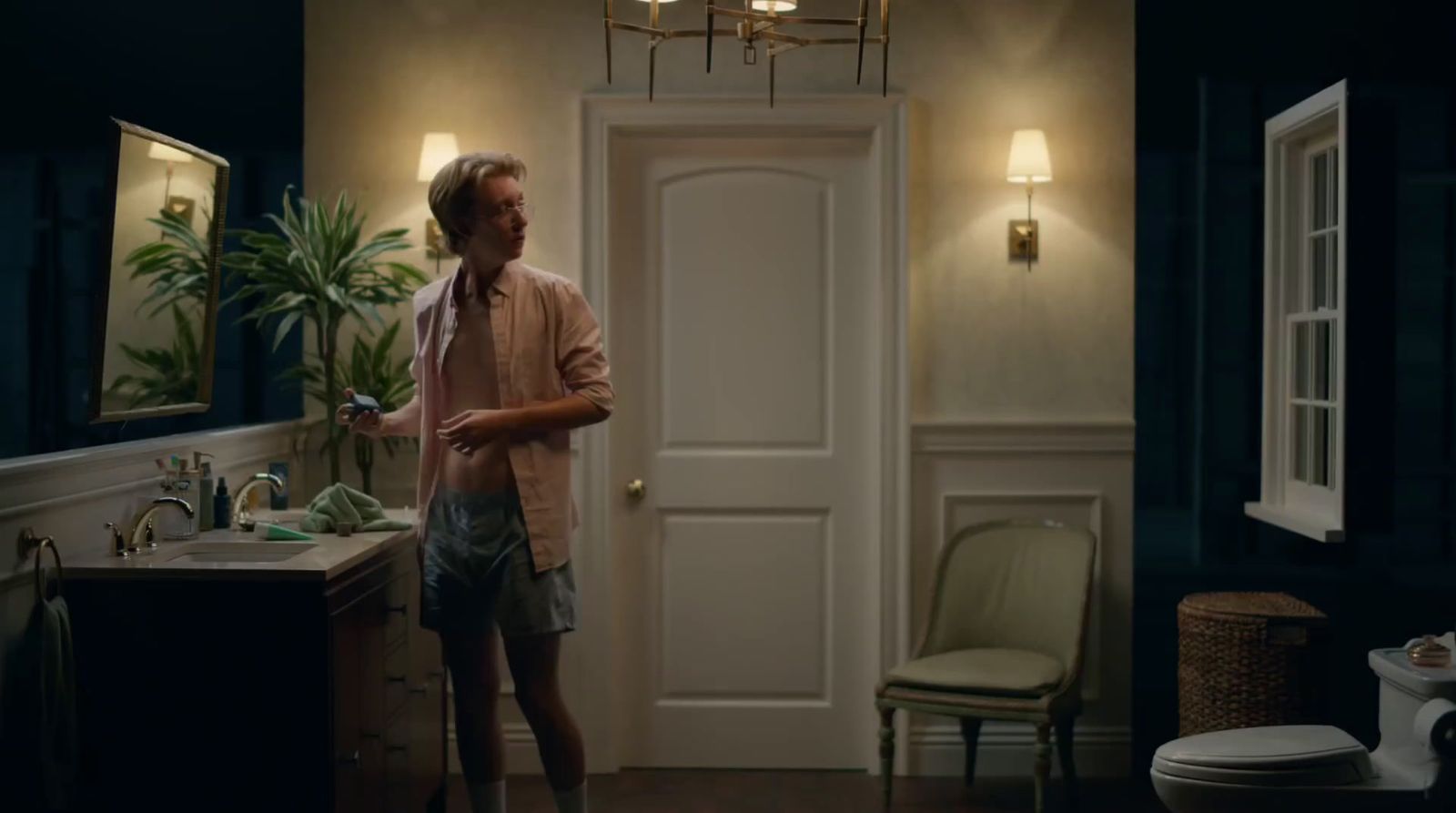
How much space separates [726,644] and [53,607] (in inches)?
100

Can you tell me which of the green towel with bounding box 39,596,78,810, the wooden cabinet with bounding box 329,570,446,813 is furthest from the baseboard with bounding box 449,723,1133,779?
the green towel with bounding box 39,596,78,810

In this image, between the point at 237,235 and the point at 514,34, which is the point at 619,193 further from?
the point at 237,235

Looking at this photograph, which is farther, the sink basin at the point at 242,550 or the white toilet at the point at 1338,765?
the sink basin at the point at 242,550

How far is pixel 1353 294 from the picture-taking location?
408 centimetres

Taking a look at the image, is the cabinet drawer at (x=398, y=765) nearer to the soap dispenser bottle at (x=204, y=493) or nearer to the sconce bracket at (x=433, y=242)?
the soap dispenser bottle at (x=204, y=493)

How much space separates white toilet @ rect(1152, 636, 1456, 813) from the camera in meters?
3.14

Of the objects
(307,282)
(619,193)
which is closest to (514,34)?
(619,193)

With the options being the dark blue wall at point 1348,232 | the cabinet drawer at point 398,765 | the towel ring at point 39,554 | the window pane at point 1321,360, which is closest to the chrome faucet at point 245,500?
the cabinet drawer at point 398,765

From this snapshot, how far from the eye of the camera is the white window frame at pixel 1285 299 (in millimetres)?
4445

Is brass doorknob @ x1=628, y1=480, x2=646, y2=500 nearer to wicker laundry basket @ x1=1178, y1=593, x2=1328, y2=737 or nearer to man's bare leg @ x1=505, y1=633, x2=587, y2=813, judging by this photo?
man's bare leg @ x1=505, y1=633, x2=587, y2=813

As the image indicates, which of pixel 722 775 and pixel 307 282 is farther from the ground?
pixel 307 282

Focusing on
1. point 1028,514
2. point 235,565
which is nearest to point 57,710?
point 235,565

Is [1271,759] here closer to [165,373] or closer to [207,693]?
[207,693]

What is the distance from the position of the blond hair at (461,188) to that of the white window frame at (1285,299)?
8.31 ft
